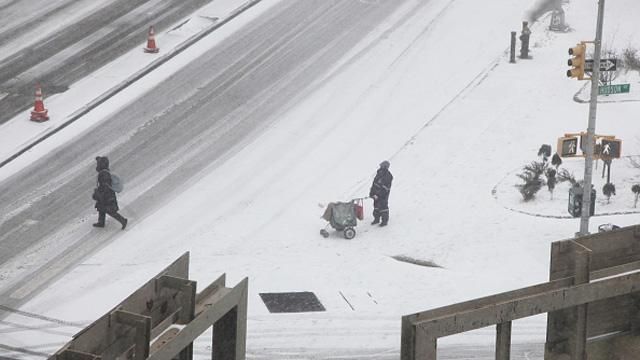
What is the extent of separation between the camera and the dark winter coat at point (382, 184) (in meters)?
23.1

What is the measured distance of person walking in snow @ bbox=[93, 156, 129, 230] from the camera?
22688 mm

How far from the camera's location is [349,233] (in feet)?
75.2

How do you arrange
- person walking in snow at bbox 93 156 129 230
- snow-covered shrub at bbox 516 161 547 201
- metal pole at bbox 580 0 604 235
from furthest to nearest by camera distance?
snow-covered shrub at bbox 516 161 547 201 → person walking in snow at bbox 93 156 129 230 → metal pole at bbox 580 0 604 235

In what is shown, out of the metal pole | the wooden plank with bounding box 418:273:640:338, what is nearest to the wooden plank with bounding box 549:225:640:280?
the wooden plank with bounding box 418:273:640:338

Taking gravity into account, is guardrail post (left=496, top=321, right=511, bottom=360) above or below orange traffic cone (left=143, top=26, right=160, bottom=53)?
below

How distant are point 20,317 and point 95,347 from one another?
41.0 feet

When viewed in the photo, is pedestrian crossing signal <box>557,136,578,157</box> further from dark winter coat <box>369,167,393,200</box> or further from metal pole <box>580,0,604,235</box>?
dark winter coat <box>369,167,393,200</box>

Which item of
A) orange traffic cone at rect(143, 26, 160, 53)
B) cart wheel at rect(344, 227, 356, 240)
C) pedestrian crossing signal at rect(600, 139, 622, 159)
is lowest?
cart wheel at rect(344, 227, 356, 240)

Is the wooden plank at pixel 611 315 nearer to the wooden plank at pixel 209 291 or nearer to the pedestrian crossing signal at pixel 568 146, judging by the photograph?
the wooden plank at pixel 209 291

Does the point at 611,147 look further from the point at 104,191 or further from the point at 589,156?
the point at 104,191

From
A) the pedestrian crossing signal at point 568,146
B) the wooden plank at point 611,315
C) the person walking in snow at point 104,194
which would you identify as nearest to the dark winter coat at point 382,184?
the pedestrian crossing signal at point 568,146

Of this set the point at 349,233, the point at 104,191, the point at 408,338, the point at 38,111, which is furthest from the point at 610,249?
the point at 38,111

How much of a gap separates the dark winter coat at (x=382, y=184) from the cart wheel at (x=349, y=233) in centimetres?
83

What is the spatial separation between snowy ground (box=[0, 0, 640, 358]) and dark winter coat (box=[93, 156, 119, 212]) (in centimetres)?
67
